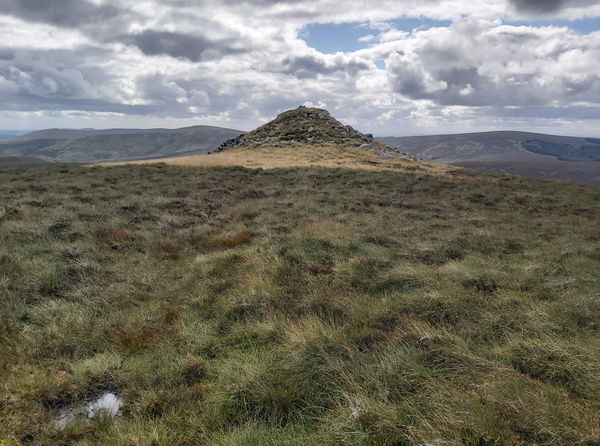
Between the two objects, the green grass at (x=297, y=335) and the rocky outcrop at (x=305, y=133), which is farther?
the rocky outcrop at (x=305, y=133)

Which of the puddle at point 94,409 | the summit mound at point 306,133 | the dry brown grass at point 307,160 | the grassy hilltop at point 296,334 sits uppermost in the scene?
the summit mound at point 306,133

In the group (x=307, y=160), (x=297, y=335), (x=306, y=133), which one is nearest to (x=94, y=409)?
(x=297, y=335)

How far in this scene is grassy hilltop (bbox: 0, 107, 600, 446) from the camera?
3.48 meters

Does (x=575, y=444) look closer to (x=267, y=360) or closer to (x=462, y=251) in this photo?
(x=267, y=360)

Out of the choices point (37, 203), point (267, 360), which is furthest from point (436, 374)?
point (37, 203)

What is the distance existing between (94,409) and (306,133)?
67.8 m

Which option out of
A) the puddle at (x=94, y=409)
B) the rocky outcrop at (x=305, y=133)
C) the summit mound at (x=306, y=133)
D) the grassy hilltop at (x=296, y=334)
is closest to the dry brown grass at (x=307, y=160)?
the summit mound at (x=306, y=133)

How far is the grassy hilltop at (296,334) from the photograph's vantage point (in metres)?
3.48

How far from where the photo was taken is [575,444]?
286cm

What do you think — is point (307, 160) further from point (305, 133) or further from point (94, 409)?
point (94, 409)

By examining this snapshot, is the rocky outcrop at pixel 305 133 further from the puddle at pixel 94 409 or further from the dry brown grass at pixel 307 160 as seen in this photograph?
the puddle at pixel 94 409

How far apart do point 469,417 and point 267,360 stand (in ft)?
8.34

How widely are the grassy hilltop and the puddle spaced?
0.33ft

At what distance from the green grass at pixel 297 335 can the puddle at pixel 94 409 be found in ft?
0.36
